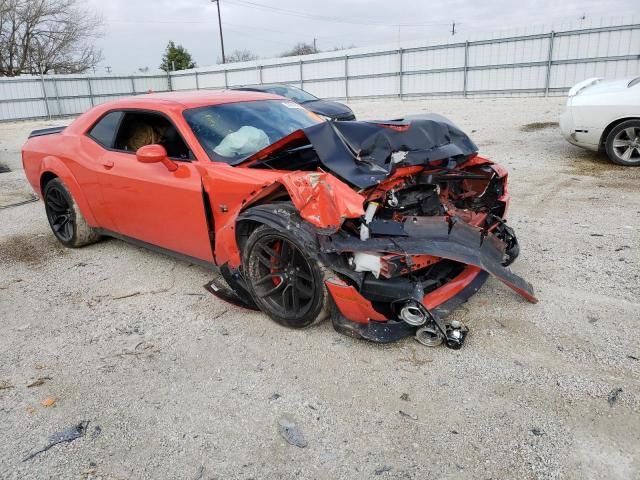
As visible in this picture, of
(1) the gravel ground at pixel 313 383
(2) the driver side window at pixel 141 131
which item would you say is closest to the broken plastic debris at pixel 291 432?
(1) the gravel ground at pixel 313 383

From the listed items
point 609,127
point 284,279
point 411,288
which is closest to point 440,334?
point 411,288

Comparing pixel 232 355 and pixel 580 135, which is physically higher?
pixel 580 135

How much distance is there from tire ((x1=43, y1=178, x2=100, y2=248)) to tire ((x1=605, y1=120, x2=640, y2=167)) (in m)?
7.33

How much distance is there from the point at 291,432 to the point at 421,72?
2031 centimetres

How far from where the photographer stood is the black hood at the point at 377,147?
3.00 metres

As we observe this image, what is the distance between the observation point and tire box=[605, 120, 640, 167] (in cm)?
729

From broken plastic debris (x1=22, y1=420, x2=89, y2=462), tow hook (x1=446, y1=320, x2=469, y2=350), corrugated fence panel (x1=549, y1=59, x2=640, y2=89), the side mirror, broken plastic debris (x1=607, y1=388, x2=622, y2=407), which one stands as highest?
corrugated fence panel (x1=549, y1=59, x2=640, y2=89)

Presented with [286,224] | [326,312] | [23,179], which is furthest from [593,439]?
[23,179]

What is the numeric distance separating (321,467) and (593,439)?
121 cm

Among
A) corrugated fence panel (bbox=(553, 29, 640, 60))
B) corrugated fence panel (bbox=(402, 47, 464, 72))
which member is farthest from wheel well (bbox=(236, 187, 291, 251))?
corrugated fence panel (bbox=(402, 47, 464, 72))

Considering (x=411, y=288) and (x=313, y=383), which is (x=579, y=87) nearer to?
(x=411, y=288)

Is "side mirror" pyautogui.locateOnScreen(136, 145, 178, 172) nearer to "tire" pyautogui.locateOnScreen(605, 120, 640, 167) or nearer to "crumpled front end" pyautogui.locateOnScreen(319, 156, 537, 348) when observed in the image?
"crumpled front end" pyautogui.locateOnScreen(319, 156, 537, 348)

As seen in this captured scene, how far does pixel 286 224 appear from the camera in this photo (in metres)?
2.99

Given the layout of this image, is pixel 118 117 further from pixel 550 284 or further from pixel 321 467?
pixel 550 284
